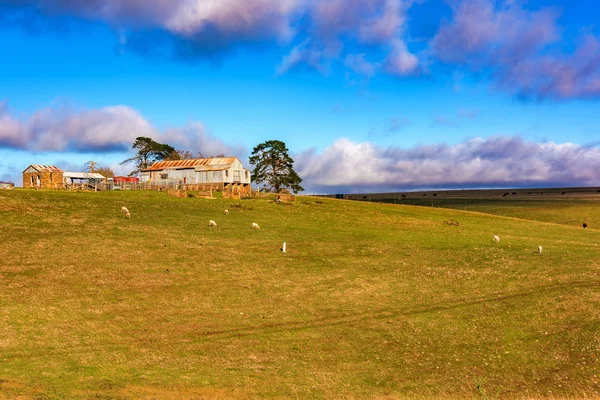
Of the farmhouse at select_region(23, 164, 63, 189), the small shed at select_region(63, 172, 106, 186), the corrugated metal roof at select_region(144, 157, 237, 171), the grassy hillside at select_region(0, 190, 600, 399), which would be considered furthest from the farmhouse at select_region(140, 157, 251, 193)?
the grassy hillside at select_region(0, 190, 600, 399)

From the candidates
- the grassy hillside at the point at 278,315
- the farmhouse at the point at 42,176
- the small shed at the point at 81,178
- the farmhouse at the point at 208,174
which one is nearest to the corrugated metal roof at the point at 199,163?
the farmhouse at the point at 208,174

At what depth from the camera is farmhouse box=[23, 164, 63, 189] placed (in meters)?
107

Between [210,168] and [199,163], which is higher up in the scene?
[199,163]

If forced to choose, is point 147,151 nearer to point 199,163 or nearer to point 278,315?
point 199,163

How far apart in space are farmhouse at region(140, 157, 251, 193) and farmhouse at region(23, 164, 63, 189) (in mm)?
19122

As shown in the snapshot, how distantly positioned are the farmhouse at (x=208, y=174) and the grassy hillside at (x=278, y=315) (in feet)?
188

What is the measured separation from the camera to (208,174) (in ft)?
346

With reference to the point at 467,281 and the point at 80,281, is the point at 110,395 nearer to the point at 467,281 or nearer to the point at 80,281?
the point at 80,281

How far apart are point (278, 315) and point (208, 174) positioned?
273 ft

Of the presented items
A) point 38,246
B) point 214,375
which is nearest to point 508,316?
point 214,375

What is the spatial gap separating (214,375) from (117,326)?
7.13m

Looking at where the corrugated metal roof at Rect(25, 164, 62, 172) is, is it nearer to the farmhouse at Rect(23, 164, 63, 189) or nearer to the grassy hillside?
the farmhouse at Rect(23, 164, 63, 189)

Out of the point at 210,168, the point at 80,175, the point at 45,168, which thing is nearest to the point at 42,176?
the point at 45,168

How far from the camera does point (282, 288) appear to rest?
1175 inches
